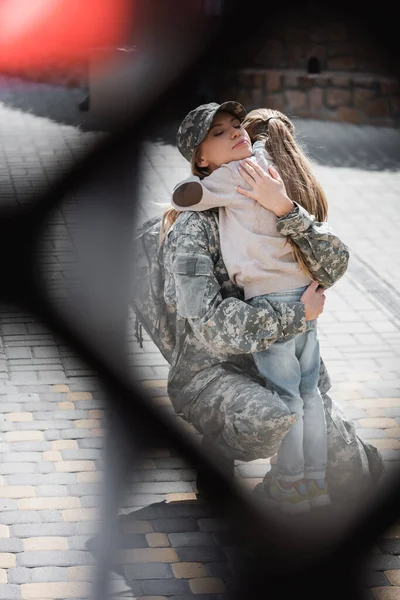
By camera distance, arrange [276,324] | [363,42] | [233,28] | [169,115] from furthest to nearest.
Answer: [363,42]
[233,28]
[169,115]
[276,324]

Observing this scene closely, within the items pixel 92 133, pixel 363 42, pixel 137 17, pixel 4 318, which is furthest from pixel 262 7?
pixel 137 17

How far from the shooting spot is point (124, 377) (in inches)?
82.1

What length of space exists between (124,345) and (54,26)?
1.45 m

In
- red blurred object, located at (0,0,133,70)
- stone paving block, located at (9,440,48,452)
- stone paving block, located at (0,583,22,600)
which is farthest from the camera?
stone paving block, located at (9,440,48,452)

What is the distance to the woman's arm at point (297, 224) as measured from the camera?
4.68 feet

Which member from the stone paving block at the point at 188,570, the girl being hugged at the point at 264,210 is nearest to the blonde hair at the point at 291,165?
the girl being hugged at the point at 264,210

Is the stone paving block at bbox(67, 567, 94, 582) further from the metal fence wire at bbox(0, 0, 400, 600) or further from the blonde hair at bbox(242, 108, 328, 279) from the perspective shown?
the blonde hair at bbox(242, 108, 328, 279)

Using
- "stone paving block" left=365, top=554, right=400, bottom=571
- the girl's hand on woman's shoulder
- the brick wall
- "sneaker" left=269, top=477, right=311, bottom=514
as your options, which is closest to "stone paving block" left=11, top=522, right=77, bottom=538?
"sneaker" left=269, top=477, right=311, bottom=514

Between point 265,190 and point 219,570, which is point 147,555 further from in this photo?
point 265,190

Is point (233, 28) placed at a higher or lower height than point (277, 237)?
lower

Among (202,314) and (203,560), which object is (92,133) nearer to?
(202,314)

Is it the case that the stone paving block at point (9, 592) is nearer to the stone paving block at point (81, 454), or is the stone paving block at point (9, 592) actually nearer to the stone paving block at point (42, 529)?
the stone paving block at point (42, 529)

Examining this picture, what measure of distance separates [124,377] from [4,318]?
301 mm

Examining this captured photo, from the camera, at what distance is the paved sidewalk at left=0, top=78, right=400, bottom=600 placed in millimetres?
1453
